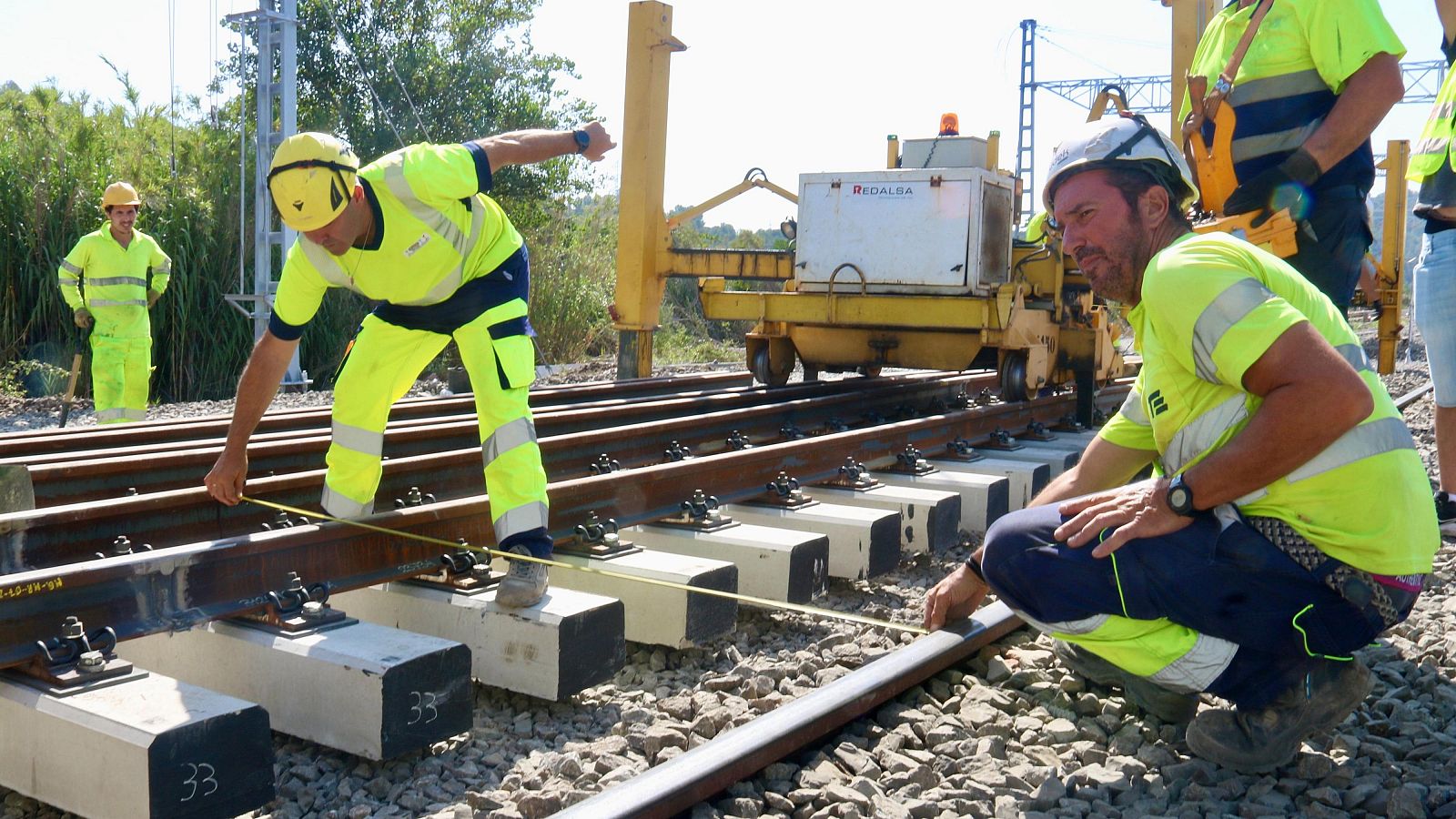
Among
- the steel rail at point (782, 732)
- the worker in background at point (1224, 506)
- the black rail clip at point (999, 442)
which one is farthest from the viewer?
the black rail clip at point (999, 442)

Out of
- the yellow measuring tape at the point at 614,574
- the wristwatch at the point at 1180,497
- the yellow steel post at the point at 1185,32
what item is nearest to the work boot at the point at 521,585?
the yellow measuring tape at the point at 614,574

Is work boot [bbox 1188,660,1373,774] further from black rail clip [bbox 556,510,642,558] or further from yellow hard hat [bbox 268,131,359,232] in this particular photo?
yellow hard hat [bbox 268,131,359,232]

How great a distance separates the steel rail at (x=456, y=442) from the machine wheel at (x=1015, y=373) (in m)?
0.55

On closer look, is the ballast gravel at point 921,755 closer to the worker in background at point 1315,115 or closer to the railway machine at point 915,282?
the worker in background at point 1315,115

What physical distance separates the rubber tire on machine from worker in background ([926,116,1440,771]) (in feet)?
20.8

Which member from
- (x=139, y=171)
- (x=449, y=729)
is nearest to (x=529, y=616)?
(x=449, y=729)

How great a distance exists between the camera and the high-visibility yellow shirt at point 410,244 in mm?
3656

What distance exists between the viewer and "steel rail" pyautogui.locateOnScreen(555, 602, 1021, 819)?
225cm

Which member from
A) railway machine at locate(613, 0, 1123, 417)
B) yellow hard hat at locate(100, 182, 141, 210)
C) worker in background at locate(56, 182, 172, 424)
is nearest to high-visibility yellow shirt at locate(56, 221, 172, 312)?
worker in background at locate(56, 182, 172, 424)

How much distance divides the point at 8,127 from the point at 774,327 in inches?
476

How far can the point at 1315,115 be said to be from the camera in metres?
4.30

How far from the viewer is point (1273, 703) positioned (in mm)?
2639

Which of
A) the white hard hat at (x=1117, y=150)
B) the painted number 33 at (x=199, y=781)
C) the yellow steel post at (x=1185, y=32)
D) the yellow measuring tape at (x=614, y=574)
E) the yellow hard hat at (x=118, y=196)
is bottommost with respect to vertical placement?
the painted number 33 at (x=199, y=781)

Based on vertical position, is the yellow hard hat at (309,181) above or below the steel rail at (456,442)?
above
